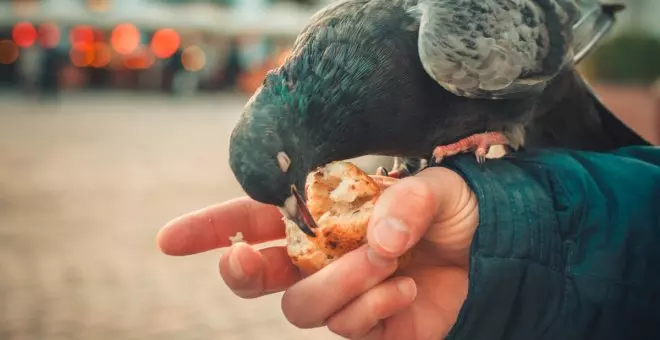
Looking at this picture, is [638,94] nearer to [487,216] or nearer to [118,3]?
[487,216]

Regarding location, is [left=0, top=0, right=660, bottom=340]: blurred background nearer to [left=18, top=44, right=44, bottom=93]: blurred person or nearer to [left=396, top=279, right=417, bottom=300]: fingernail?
[left=18, top=44, right=44, bottom=93]: blurred person

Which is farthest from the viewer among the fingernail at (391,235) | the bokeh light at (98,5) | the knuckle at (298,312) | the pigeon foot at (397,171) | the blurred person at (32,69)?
the bokeh light at (98,5)

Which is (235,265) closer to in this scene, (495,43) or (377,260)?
(377,260)

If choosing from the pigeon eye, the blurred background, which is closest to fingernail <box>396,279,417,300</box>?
the pigeon eye

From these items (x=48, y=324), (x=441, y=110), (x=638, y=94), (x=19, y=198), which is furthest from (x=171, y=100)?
(x=441, y=110)

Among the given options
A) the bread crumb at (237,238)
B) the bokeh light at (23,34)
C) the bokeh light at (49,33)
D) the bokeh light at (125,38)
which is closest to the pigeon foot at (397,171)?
the bread crumb at (237,238)

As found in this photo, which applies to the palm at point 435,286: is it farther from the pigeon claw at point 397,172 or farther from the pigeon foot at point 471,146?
the pigeon claw at point 397,172
